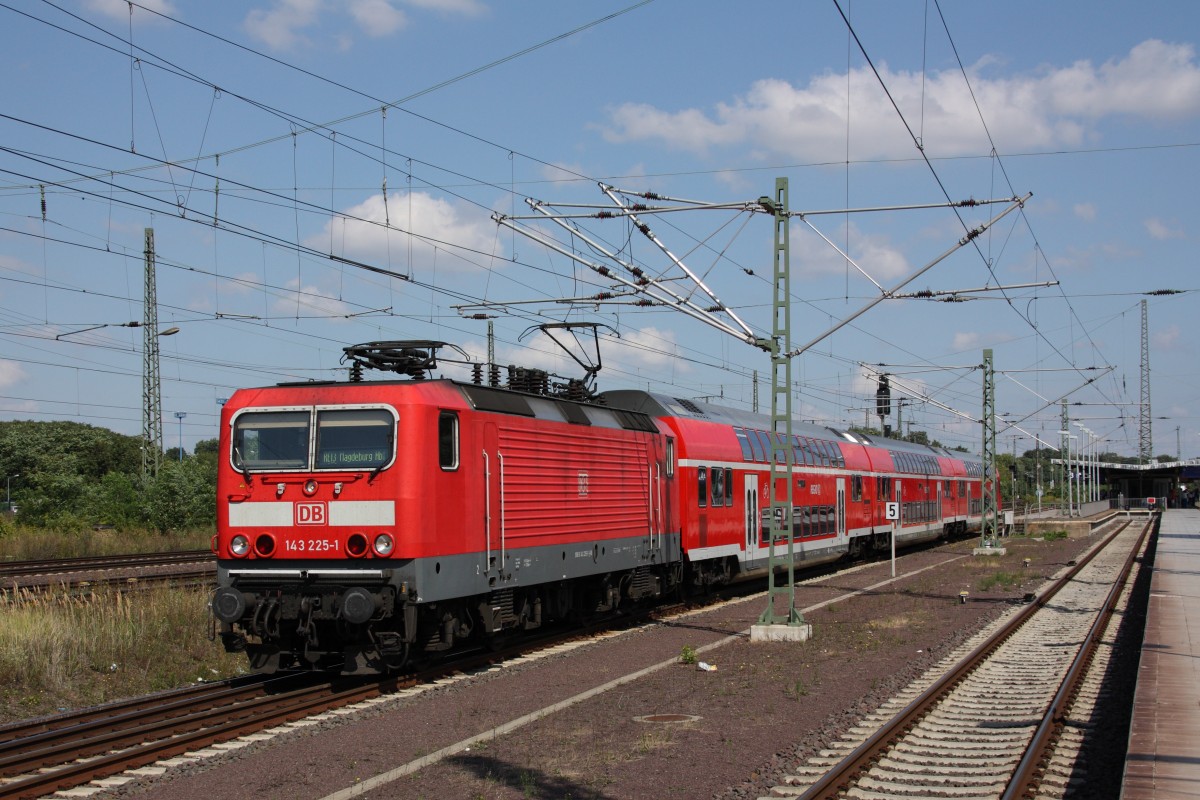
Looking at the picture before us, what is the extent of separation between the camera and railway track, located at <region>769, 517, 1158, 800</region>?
30.2ft

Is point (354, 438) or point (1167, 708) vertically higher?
point (354, 438)

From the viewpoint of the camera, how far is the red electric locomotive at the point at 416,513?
1291cm

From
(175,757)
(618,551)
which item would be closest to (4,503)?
(618,551)

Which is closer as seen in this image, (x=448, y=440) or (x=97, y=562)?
(x=448, y=440)

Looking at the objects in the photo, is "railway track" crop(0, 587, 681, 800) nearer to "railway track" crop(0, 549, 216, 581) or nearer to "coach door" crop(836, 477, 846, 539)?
"railway track" crop(0, 549, 216, 581)

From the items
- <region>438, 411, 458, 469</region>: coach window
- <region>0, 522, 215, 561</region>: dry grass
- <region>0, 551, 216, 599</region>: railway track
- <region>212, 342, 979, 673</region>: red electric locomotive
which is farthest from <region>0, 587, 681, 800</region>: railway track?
<region>0, 522, 215, 561</region>: dry grass

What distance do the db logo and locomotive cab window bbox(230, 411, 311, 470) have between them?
49 cm

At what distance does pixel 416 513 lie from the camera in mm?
12883

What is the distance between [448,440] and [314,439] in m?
1.56

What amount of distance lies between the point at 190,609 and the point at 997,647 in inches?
477

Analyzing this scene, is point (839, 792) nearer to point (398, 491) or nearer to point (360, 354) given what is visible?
point (398, 491)

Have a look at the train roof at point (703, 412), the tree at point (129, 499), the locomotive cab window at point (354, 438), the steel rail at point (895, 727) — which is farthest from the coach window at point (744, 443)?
the tree at point (129, 499)

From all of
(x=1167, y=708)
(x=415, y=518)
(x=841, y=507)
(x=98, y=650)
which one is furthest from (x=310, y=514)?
(x=841, y=507)

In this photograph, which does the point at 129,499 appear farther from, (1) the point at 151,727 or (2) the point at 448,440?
(1) the point at 151,727
